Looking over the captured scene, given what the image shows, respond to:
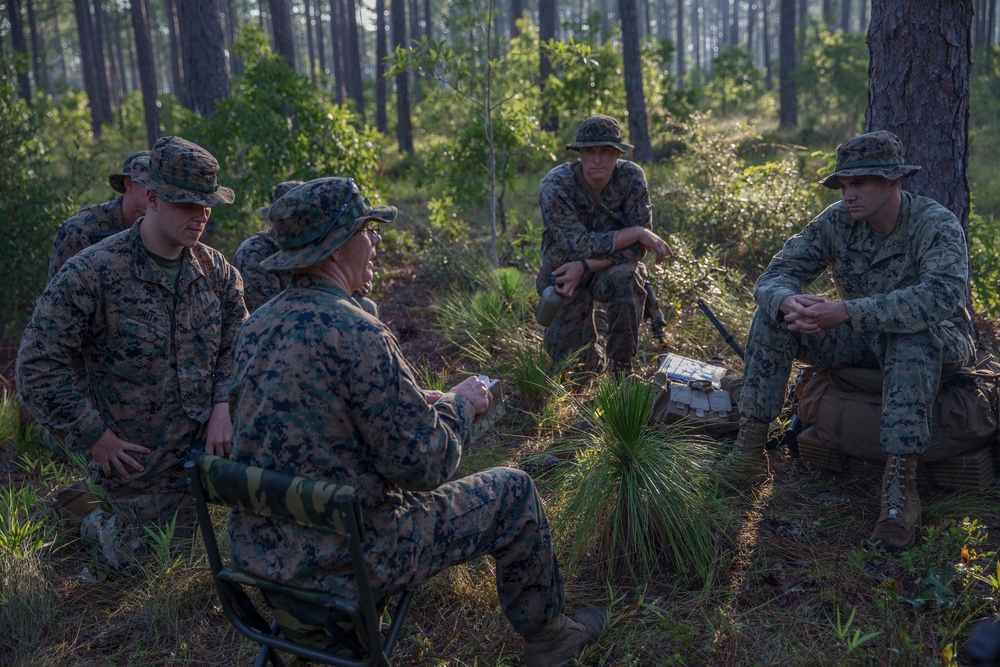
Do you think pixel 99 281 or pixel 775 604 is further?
pixel 99 281

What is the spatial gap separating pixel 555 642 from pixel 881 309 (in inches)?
83.0

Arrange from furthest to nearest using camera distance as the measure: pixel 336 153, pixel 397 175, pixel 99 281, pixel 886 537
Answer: pixel 397 175 → pixel 336 153 → pixel 99 281 → pixel 886 537

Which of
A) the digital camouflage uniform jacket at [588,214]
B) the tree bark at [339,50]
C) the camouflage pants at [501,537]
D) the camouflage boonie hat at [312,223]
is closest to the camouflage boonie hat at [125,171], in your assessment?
the camouflage boonie hat at [312,223]

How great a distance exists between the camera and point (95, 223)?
15.5 feet

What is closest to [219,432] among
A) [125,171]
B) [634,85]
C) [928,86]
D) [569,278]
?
[125,171]

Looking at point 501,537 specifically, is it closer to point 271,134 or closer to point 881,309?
point 881,309

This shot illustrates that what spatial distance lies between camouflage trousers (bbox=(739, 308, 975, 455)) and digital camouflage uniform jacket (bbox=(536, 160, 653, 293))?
58.4 inches

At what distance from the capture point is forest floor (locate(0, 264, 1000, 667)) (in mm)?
2941

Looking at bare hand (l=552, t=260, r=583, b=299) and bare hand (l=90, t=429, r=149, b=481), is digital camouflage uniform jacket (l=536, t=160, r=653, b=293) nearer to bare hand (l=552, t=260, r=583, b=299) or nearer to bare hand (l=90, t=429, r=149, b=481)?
bare hand (l=552, t=260, r=583, b=299)

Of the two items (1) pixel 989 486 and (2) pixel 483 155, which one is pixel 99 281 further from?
(2) pixel 483 155

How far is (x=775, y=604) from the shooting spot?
3.23 metres

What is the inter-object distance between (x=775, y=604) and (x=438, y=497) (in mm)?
1568

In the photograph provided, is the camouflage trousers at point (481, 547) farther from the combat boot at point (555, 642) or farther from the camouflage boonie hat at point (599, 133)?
the camouflage boonie hat at point (599, 133)

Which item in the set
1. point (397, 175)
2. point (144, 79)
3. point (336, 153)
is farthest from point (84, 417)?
point (144, 79)
